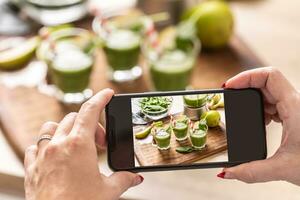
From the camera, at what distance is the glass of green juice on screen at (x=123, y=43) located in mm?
1309

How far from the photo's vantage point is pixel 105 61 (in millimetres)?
1391

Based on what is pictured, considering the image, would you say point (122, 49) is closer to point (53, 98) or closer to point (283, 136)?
point (53, 98)

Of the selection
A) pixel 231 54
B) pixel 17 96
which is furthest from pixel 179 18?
pixel 17 96

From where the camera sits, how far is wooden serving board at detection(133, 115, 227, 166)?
833 millimetres

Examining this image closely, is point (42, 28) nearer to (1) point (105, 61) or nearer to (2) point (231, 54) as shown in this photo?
(1) point (105, 61)

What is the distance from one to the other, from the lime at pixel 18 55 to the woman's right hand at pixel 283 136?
64 cm

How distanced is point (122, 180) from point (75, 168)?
0.24 feet

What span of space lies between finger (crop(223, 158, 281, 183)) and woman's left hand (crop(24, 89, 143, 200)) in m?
0.14

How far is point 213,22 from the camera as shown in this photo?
1.36 m

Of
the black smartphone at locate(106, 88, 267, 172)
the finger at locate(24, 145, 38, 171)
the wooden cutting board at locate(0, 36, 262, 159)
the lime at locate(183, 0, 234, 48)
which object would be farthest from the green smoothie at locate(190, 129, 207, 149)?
the lime at locate(183, 0, 234, 48)

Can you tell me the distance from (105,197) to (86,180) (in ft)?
0.11

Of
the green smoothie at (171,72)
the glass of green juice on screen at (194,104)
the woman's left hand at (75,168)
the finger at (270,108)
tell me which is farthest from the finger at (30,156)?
the green smoothie at (171,72)

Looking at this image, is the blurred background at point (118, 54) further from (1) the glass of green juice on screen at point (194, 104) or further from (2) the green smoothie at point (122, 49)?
(1) the glass of green juice on screen at point (194, 104)

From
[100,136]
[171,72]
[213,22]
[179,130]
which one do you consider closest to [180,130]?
[179,130]
